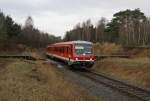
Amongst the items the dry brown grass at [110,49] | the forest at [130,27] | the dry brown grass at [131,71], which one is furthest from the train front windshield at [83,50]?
the forest at [130,27]

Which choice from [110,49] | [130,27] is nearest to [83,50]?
[110,49]

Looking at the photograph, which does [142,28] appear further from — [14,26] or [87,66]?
[87,66]

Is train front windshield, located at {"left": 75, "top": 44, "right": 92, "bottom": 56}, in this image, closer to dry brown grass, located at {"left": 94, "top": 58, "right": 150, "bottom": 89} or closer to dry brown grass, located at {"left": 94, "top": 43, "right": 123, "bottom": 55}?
dry brown grass, located at {"left": 94, "top": 58, "right": 150, "bottom": 89}

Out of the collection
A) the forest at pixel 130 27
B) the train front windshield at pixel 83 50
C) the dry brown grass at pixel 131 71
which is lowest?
the dry brown grass at pixel 131 71

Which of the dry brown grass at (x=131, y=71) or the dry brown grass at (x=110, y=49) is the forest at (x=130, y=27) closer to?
the dry brown grass at (x=110, y=49)

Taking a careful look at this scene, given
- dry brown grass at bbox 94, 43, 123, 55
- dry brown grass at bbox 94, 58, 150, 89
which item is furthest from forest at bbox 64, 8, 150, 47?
dry brown grass at bbox 94, 58, 150, 89

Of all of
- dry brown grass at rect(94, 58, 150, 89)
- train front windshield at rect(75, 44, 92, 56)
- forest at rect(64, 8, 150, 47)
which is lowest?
dry brown grass at rect(94, 58, 150, 89)

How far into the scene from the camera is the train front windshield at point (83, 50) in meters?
27.1

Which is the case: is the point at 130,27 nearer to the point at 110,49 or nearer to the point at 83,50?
the point at 110,49

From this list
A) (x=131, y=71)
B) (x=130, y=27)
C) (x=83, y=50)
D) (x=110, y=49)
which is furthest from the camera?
(x=130, y=27)

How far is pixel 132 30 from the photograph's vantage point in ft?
255

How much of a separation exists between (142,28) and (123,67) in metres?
54.6

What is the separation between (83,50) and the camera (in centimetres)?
2728

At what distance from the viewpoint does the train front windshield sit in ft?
88.9
